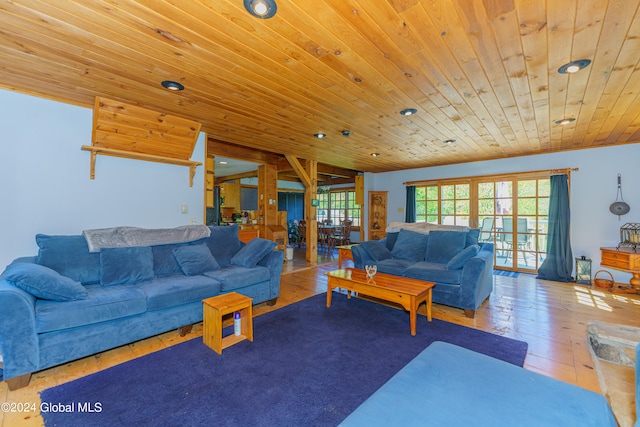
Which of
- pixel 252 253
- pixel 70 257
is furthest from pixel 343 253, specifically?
pixel 70 257

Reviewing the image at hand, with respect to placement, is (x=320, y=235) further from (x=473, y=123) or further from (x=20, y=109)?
(x=20, y=109)

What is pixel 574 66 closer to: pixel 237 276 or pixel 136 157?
pixel 237 276

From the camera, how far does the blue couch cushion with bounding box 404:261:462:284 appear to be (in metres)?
3.24

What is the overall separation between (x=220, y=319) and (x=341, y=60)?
2263mm

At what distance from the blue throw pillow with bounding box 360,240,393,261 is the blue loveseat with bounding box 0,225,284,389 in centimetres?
140

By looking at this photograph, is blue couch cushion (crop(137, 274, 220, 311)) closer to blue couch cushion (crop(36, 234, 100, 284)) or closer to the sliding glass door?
blue couch cushion (crop(36, 234, 100, 284))

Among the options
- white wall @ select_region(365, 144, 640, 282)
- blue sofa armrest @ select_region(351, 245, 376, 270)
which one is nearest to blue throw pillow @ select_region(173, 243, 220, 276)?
blue sofa armrest @ select_region(351, 245, 376, 270)

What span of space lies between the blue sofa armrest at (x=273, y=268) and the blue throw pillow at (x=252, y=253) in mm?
74

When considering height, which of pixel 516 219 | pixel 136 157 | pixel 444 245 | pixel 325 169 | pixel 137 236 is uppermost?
pixel 325 169

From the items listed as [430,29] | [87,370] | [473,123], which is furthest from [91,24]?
[473,123]

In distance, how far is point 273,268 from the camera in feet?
11.1

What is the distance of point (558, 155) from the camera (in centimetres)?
499

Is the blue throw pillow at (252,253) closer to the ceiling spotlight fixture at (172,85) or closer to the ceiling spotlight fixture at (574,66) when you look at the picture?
the ceiling spotlight fixture at (172,85)

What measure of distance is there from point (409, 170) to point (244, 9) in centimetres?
616
